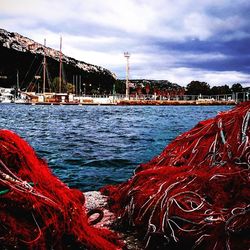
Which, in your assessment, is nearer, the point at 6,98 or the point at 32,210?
the point at 32,210

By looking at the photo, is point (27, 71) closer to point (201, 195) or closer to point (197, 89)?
point (197, 89)

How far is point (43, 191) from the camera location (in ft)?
10.1

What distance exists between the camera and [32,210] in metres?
2.88

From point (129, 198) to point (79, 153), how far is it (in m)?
10.7

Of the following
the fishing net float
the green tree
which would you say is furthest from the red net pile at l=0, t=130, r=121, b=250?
the green tree

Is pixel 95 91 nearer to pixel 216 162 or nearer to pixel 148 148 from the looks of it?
pixel 148 148

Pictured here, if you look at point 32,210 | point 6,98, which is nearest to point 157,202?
point 32,210

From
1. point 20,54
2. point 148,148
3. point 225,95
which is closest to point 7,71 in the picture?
point 20,54

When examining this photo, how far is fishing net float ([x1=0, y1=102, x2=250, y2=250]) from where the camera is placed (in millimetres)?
2877

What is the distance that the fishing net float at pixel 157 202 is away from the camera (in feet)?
9.44

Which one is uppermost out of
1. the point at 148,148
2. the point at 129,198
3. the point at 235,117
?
the point at 235,117

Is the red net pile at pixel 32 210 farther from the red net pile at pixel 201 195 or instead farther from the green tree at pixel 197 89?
the green tree at pixel 197 89

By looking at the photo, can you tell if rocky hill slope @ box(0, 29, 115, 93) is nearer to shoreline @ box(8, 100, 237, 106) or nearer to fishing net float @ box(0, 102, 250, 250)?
shoreline @ box(8, 100, 237, 106)

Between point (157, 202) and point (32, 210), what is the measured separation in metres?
1.33
